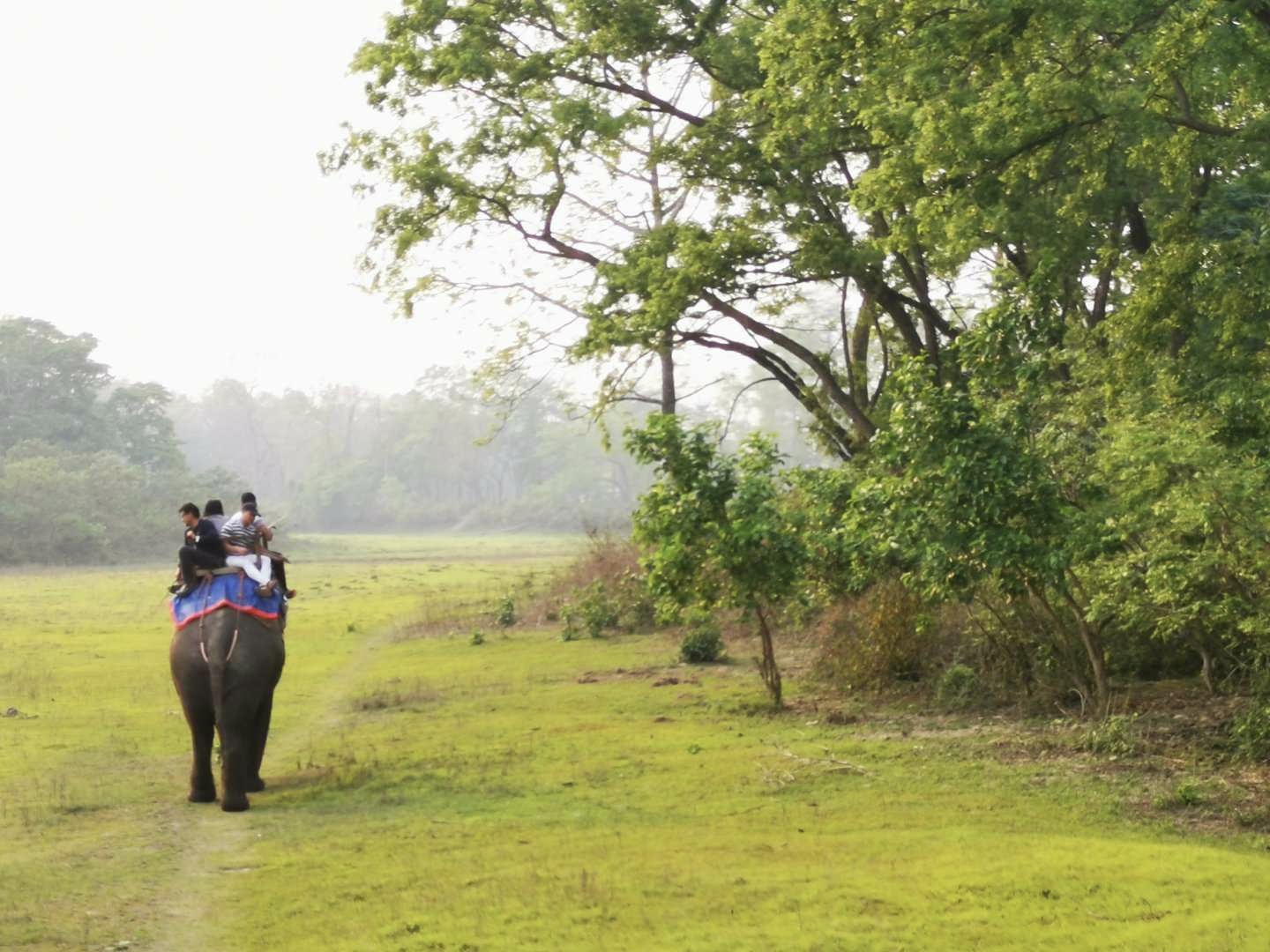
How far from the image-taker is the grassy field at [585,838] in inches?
280

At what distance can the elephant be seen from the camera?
36.3 feet

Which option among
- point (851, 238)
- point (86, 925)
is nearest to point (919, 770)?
point (86, 925)

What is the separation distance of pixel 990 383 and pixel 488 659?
38.5 feet

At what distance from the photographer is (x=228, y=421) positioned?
128875 mm

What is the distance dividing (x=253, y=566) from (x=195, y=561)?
445 mm

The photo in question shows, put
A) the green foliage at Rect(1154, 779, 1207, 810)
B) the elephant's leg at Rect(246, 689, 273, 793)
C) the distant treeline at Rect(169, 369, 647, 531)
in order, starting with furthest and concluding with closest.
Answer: the distant treeline at Rect(169, 369, 647, 531)
the elephant's leg at Rect(246, 689, 273, 793)
the green foliage at Rect(1154, 779, 1207, 810)

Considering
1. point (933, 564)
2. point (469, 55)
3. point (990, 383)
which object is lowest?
point (933, 564)

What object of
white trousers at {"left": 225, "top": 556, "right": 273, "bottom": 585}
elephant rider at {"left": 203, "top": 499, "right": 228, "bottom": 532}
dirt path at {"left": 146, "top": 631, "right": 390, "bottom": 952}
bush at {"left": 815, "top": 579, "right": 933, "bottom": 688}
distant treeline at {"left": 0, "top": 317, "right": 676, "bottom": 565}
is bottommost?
dirt path at {"left": 146, "top": 631, "right": 390, "bottom": 952}

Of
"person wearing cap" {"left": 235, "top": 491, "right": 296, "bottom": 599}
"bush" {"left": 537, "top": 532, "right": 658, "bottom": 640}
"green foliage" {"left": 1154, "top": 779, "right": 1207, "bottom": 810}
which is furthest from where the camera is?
"bush" {"left": 537, "top": 532, "right": 658, "bottom": 640}

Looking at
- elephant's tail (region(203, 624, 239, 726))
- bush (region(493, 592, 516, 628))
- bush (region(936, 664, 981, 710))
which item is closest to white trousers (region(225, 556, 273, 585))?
elephant's tail (region(203, 624, 239, 726))

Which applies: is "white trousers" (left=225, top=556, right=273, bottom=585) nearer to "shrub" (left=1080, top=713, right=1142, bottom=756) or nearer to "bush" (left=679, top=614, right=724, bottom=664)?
"shrub" (left=1080, top=713, right=1142, bottom=756)

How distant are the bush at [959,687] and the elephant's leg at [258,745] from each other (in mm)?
6824

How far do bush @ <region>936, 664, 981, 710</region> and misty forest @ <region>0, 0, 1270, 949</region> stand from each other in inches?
2.2

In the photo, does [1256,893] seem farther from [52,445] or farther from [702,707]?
[52,445]
